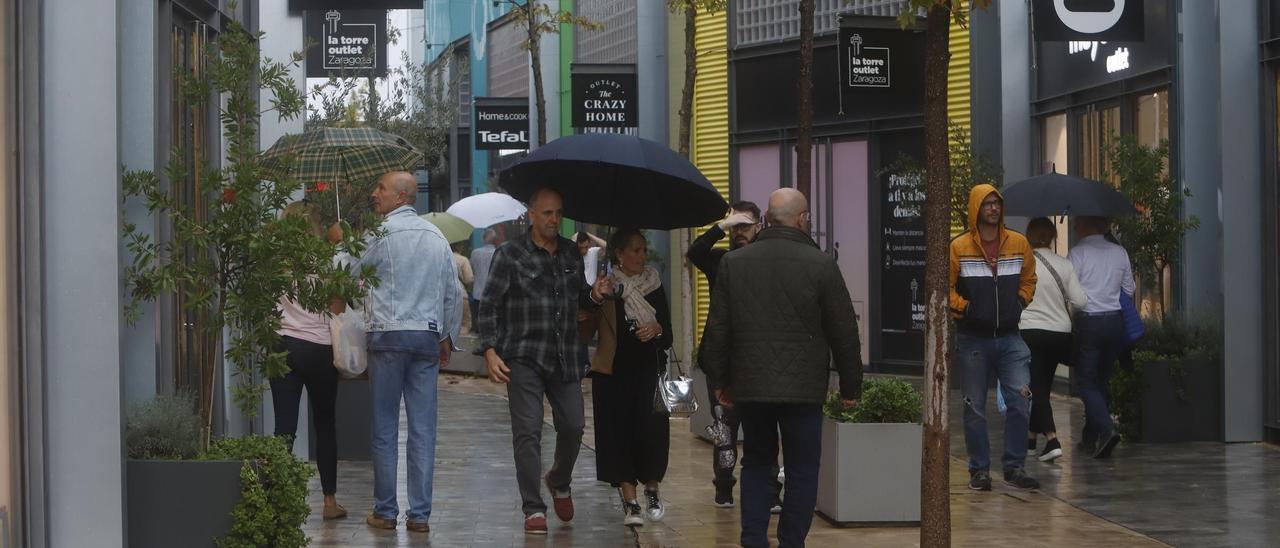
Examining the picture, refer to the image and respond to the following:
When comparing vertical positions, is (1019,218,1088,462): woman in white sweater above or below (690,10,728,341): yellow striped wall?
below

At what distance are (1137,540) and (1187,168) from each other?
6.01 metres

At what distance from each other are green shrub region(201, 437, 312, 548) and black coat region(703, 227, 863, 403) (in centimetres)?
187

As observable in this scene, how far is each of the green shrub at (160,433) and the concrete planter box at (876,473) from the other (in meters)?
3.53

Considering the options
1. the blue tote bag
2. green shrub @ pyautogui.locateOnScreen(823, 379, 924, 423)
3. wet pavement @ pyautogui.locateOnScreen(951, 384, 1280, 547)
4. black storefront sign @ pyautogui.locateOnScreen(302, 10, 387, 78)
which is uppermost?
black storefront sign @ pyautogui.locateOnScreen(302, 10, 387, 78)

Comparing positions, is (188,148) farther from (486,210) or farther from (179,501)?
(486,210)

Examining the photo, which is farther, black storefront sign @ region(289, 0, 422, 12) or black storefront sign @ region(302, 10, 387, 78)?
black storefront sign @ region(302, 10, 387, 78)

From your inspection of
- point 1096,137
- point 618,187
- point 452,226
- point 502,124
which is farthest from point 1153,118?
point 502,124

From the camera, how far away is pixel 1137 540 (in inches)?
354

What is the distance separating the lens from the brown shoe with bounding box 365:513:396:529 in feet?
30.7

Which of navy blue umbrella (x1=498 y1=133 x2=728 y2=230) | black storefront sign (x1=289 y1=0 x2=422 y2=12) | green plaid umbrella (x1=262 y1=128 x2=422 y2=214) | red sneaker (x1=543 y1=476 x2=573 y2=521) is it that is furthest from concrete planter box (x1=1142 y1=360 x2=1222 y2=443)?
black storefront sign (x1=289 y1=0 x2=422 y2=12)

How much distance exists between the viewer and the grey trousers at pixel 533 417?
30.2 ft

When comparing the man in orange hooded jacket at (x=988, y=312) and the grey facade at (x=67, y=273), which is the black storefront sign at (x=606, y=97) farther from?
the grey facade at (x=67, y=273)

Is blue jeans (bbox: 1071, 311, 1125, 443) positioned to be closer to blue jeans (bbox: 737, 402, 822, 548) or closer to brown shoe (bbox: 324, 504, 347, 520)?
blue jeans (bbox: 737, 402, 822, 548)

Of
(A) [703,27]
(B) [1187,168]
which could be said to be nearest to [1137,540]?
(B) [1187,168]
